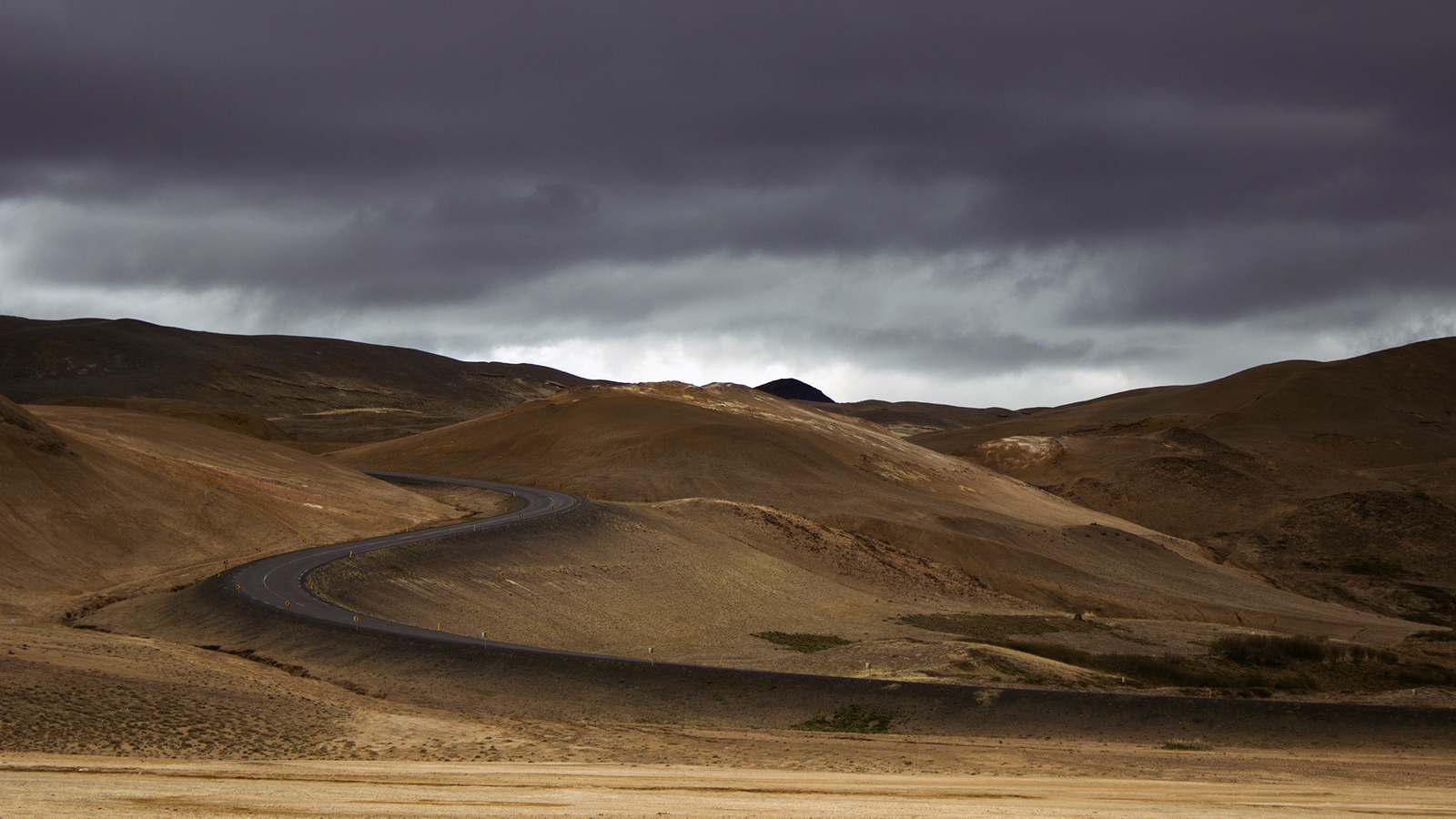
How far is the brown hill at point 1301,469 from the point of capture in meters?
72.2

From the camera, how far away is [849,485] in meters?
73.1

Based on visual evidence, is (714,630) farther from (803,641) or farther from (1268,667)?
(1268,667)

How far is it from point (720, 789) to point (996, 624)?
27.9 m

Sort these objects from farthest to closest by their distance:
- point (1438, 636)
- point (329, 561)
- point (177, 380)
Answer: point (177, 380) → point (1438, 636) → point (329, 561)

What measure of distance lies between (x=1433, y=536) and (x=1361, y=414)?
61633 millimetres

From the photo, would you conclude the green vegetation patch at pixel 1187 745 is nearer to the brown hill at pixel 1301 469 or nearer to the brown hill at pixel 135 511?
the brown hill at pixel 135 511

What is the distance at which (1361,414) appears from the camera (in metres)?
129

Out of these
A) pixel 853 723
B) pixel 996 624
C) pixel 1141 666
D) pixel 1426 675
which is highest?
pixel 1426 675

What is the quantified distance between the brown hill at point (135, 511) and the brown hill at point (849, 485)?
19.4 meters

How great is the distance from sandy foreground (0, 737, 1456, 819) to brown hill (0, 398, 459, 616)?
21.4 meters

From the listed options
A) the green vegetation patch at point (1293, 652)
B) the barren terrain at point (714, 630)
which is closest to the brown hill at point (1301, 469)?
the barren terrain at point (714, 630)

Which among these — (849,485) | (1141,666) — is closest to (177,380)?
(849,485)

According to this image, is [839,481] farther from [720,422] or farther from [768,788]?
[768,788]

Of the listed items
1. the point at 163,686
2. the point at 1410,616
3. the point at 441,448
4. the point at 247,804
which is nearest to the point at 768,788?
the point at 247,804
